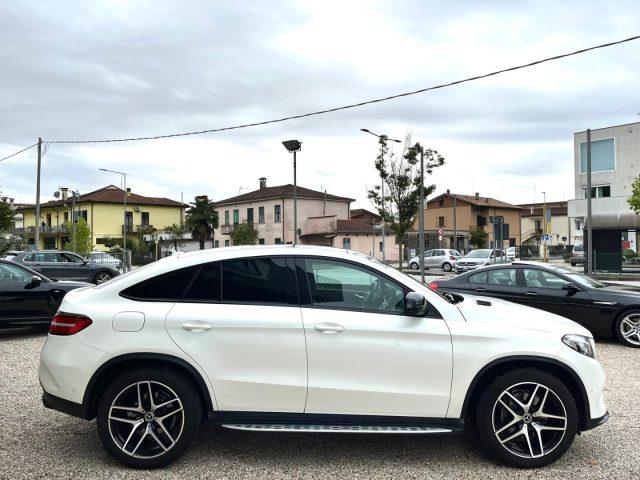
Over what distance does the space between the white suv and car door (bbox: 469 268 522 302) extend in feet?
18.6

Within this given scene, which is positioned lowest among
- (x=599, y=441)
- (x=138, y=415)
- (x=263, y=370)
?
(x=599, y=441)

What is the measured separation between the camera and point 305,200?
62.5 meters

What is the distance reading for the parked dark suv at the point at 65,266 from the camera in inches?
826

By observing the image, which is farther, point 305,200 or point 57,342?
point 305,200

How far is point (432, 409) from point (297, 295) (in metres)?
1.24

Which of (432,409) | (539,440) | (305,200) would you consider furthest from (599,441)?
(305,200)

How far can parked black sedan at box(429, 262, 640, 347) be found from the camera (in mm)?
8656

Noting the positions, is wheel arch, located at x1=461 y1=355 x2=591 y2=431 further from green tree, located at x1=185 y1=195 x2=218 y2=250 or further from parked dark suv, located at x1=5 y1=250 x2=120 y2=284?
green tree, located at x1=185 y1=195 x2=218 y2=250

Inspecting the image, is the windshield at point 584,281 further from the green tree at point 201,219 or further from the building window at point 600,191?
the green tree at point 201,219

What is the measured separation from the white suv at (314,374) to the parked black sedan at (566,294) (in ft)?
14.9

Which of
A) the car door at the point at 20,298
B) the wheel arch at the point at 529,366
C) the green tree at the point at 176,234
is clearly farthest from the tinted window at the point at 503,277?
the green tree at the point at 176,234

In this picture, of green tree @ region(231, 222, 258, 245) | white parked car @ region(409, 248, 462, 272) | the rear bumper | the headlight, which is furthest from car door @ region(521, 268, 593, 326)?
green tree @ region(231, 222, 258, 245)

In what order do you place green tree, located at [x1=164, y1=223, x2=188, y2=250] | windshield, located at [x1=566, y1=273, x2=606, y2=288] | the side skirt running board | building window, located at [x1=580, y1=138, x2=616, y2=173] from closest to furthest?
the side skirt running board < windshield, located at [x1=566, y1=273, x2=606, y2=288] < building window, located at [x1=580, y1=138, x2=616, y2=173] < green tree, located at [x1=164, y1=223, x2=188, y2=250]

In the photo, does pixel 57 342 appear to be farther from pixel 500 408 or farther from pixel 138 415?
pixel 500 408
